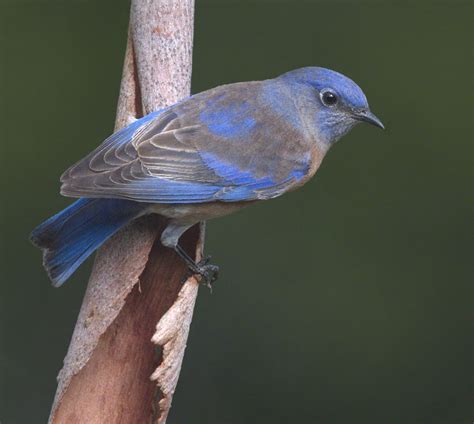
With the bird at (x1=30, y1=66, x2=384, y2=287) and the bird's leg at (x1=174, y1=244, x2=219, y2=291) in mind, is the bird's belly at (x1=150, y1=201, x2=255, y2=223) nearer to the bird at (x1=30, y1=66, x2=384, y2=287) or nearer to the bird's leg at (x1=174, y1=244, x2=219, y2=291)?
the bird at (x1=30, y1=66, x2=384, y2=287)

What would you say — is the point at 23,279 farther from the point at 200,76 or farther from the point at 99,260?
the point at 99,260

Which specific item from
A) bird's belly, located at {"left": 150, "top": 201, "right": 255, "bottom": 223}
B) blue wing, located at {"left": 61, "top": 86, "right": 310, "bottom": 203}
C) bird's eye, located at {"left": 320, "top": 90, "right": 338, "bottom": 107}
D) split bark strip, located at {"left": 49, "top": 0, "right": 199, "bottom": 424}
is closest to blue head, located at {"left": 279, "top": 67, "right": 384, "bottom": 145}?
bird's eye, located at {"left": 320, "top": 90, "right": 338, "bottom": 107}

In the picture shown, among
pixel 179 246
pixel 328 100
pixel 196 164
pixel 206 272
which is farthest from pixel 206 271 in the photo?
pixel 328 100

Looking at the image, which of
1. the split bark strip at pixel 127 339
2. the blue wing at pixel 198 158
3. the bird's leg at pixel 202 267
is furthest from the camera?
the blue wing at pixel 198 158

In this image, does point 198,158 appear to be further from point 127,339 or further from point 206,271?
point 127,339

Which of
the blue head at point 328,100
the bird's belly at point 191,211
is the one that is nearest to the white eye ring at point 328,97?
the blue head at point 328,100

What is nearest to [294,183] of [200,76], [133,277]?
[133,277]

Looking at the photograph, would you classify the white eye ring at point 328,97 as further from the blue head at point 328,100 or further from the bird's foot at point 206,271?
the bird's foot at point 206,271
